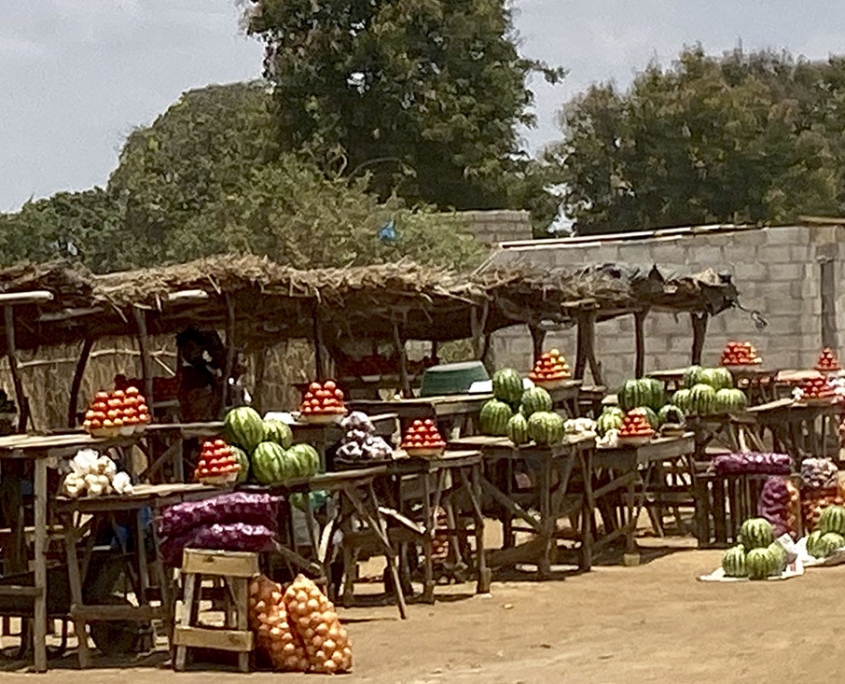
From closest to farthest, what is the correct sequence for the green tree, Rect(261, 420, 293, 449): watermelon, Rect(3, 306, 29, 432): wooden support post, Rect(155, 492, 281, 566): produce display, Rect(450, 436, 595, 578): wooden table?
1. Rect(155, 492, 281, 566): produce display
2. Rect(261, 420, 293, 449): watermelon
3. Rect(3, 306, 29, 432): wooden support post
4. Rect(450, 436, 595, 578): wooden table
5. the green tree

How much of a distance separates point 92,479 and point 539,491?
520 centimetres

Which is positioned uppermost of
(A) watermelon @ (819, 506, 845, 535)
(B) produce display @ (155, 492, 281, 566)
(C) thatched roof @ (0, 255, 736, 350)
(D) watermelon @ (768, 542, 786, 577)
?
(C) thatched roof @ (0, 255, 736, 350)

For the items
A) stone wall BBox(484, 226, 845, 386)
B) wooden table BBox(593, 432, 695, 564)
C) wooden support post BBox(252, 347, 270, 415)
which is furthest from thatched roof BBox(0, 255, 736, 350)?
stone wall BBox(484, 226, 845, 386)

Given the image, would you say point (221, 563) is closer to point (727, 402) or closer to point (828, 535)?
point (828, 535)

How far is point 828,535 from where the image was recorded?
14.4m

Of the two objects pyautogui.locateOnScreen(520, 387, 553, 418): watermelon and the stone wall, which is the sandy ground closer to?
pyautogui.locateOnScreen(520, 387, 553, 418): watermelon

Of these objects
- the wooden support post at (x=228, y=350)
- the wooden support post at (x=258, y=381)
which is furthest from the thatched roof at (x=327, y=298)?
the wooden support post at (x=258, y=381)

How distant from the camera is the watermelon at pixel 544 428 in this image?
556 inches

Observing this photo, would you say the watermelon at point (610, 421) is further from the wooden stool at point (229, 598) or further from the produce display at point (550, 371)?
the wooden stool at point (229, 598)

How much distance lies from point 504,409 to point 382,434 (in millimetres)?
1137

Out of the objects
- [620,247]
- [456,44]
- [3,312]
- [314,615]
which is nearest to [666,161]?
[456,44]

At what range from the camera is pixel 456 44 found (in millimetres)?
34531

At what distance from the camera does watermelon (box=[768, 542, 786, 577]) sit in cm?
1359

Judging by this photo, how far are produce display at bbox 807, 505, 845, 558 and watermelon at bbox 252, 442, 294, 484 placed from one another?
497cm
